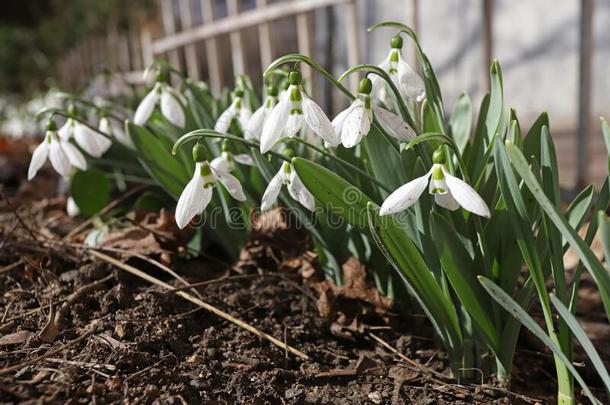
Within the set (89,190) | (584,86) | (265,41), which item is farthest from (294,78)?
(265,41)

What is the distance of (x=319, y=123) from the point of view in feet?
3.24

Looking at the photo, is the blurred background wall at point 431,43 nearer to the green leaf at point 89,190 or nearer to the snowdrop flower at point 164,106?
the green leaf at point 89,190

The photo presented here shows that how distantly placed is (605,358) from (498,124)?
56 cm

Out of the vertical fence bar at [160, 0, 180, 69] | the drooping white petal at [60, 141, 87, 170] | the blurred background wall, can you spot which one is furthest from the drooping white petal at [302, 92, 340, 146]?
the vertical fence bar at [160, 0, 180, 69]

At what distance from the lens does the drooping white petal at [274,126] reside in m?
1.02

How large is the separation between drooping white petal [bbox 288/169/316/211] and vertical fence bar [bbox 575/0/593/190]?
173 cm

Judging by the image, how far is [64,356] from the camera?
1021mm

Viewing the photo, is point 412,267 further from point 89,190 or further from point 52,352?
point 89,190

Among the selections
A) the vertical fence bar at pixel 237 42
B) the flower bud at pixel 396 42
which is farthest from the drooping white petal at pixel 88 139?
the vertical fence bar at pixel 237 42

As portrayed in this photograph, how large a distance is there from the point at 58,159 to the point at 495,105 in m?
0.94

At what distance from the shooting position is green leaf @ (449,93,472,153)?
1398 mm

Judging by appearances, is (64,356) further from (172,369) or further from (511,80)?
(511,80)

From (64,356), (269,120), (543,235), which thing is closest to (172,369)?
(64,356)

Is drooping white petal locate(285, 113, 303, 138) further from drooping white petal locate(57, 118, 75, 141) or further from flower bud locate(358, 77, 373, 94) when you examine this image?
drooping white petal locate(57, 118, 75, 141)
